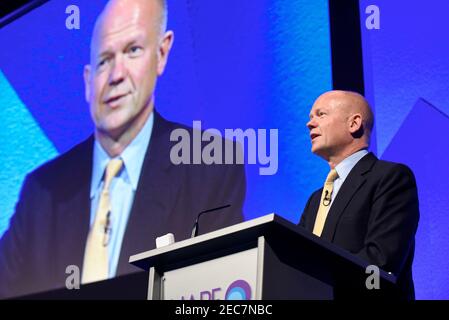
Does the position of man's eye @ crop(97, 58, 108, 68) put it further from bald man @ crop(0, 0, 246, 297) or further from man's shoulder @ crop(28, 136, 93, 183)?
man's shoulder @ crop(28, 136, 93, 183)

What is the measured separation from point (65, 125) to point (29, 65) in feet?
1.81

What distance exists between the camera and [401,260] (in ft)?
7.87

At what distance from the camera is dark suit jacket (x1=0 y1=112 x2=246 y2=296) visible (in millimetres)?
3688

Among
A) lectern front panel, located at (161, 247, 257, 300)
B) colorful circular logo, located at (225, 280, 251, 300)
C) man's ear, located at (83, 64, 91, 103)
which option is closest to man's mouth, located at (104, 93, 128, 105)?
man's ear, located at (83, 64, 91, 103)

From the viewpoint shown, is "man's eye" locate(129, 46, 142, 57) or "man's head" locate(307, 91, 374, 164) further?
"man's eye" locate(129, 46, 142, 57)

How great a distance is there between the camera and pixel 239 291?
198cm

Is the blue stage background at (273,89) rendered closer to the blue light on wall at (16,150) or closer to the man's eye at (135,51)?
the blue light on wall at (16,150)

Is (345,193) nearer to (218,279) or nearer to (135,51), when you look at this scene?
(218,279)

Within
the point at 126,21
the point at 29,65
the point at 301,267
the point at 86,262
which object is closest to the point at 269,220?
the point at 301,267

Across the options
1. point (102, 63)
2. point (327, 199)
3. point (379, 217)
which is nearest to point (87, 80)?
point (102, 63)

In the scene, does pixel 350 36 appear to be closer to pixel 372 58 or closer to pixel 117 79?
pixel 372 58

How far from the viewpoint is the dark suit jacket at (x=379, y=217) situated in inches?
93.6

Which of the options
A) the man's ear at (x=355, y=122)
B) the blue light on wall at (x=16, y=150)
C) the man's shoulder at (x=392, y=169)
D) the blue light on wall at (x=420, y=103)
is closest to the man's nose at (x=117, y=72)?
the blue light on wall at (x=16, y=150)

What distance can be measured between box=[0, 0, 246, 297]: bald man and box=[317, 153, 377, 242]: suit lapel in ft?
3.09
